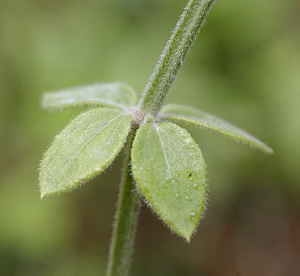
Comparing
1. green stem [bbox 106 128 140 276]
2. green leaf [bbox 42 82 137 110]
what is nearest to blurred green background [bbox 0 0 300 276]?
green leaf [bbox 42 82 137 110]

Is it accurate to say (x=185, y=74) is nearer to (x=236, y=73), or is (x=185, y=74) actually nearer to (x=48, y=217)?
(x=236, y=73)

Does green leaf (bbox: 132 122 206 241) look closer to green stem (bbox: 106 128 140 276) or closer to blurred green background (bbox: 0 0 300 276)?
green stem (bbox: 106 128 140 276)

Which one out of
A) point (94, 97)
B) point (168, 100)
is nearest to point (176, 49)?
point (94, 97)

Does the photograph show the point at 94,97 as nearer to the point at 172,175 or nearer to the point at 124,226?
the point at 124,226

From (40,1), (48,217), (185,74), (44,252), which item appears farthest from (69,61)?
(44,252)

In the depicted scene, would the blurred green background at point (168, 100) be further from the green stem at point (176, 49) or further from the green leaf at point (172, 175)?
the green leaf at point (172, 175)

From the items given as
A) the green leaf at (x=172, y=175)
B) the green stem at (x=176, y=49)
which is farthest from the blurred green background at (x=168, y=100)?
the green leaf at (x=172, y=175)
